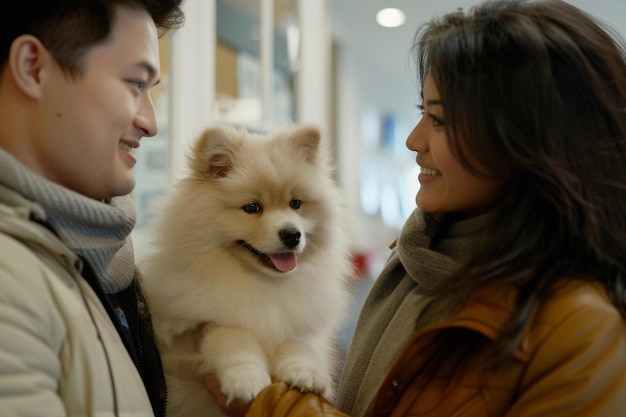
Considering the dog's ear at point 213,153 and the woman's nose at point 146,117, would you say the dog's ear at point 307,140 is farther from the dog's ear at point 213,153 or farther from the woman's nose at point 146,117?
the woman's nose at point 146,117

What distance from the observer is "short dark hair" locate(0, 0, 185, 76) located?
1045mm

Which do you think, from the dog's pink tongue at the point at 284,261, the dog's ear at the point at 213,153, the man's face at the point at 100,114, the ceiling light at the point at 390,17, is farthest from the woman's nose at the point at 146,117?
the ceiling light at the point at 390,17

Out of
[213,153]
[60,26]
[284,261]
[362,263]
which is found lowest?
[362,263]

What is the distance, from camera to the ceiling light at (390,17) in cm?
516

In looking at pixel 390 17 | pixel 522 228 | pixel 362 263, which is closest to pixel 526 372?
pixel 522 228

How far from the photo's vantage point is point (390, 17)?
5.25 m

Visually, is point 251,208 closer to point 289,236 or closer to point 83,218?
point 289,236

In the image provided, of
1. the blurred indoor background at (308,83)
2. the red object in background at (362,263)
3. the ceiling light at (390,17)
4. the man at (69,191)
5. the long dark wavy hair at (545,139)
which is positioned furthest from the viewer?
the red object in background at (362,263)

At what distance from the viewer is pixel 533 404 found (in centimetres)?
102

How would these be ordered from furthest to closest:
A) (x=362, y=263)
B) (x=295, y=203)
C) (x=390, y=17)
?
(x=362, y=263)
(x=390, y=17)
(x=295, y=203)

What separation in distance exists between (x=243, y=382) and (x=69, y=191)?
53cm

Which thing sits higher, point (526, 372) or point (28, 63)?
point (28, 63)

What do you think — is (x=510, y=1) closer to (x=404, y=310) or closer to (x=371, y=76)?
(x=404, y=310)

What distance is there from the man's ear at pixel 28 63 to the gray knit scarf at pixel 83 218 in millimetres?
135
